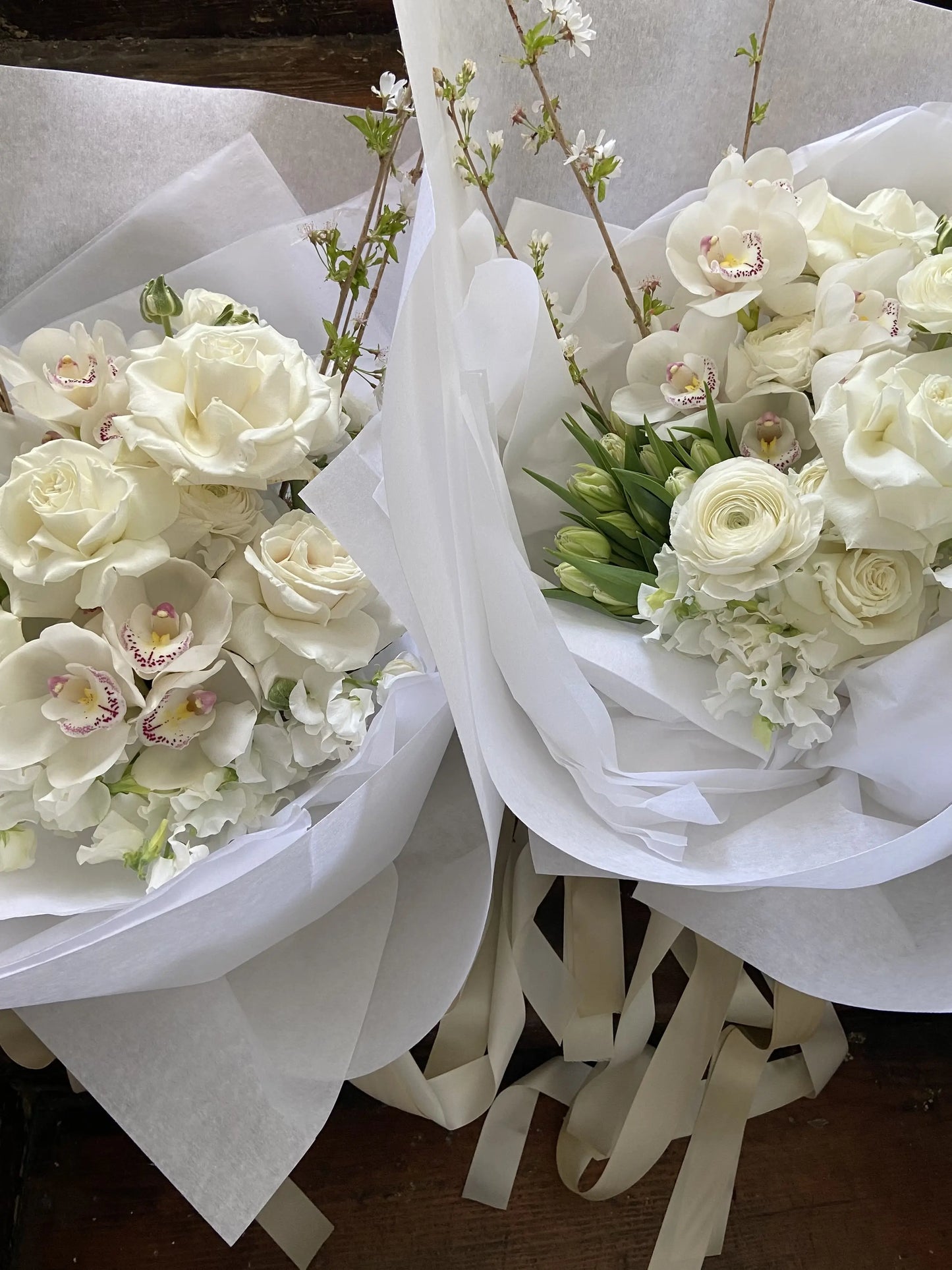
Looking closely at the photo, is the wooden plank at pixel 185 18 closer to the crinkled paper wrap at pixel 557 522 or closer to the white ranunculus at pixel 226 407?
the crinkled paper wrap at pixel 557 522

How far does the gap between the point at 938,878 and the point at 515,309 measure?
389 mm

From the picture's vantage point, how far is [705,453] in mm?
525

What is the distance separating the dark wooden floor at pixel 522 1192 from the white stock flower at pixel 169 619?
0.32 m

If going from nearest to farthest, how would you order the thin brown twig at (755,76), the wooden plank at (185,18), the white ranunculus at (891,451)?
the white ranunculus at (891,451)
the thin brown twig at (755,76)
the wooden plank at (185,18)

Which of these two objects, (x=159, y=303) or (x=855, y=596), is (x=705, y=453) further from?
(x=159, y=303)

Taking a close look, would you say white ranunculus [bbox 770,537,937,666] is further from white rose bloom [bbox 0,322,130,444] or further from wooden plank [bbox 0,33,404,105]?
wooden plank [bbox 0,33,404,105]

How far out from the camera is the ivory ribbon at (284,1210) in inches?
23.4

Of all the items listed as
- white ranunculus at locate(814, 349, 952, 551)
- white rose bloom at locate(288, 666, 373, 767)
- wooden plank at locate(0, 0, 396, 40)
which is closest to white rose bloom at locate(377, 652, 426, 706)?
white rose bloom at locate(288, 666, 373, 767)

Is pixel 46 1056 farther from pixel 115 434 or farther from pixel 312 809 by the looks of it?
pixel 115 434

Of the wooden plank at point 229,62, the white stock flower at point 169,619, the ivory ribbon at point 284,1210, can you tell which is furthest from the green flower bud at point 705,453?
the ivory ribbon at point 284,1210

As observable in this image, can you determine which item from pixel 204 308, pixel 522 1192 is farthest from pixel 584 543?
pixel 522 1192

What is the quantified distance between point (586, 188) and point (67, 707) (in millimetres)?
370

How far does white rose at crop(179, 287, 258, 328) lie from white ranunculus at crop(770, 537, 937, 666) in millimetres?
331

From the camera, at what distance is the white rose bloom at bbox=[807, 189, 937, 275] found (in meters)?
0.53
